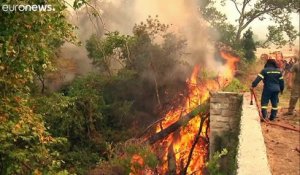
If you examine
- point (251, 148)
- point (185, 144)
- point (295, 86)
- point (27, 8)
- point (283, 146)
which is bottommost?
point (185, 144)

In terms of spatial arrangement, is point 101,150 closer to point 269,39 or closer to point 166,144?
point 166,144

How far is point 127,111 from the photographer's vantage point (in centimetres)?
1733

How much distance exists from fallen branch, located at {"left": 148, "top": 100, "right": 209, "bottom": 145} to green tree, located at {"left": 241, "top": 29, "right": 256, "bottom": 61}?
13.1 meters

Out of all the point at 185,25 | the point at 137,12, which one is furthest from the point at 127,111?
the point at 137,12

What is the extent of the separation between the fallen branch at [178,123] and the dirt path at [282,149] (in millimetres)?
2691

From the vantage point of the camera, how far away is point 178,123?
14086 millimetres

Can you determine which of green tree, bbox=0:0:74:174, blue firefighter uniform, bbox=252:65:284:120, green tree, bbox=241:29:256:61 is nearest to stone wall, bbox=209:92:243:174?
blue firefighter uniform, bbox=252:65:284:120

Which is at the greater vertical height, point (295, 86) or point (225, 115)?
point (295, 86)

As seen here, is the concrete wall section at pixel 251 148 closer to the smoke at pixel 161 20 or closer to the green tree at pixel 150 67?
the green tree at pixel 150 67

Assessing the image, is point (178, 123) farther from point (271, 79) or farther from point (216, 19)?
point (216, 19)

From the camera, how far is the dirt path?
23.1 feet

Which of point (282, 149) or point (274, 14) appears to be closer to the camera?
point (282, 149)

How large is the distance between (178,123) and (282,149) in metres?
6.15

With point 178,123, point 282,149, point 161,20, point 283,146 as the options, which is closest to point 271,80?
point 283,146
